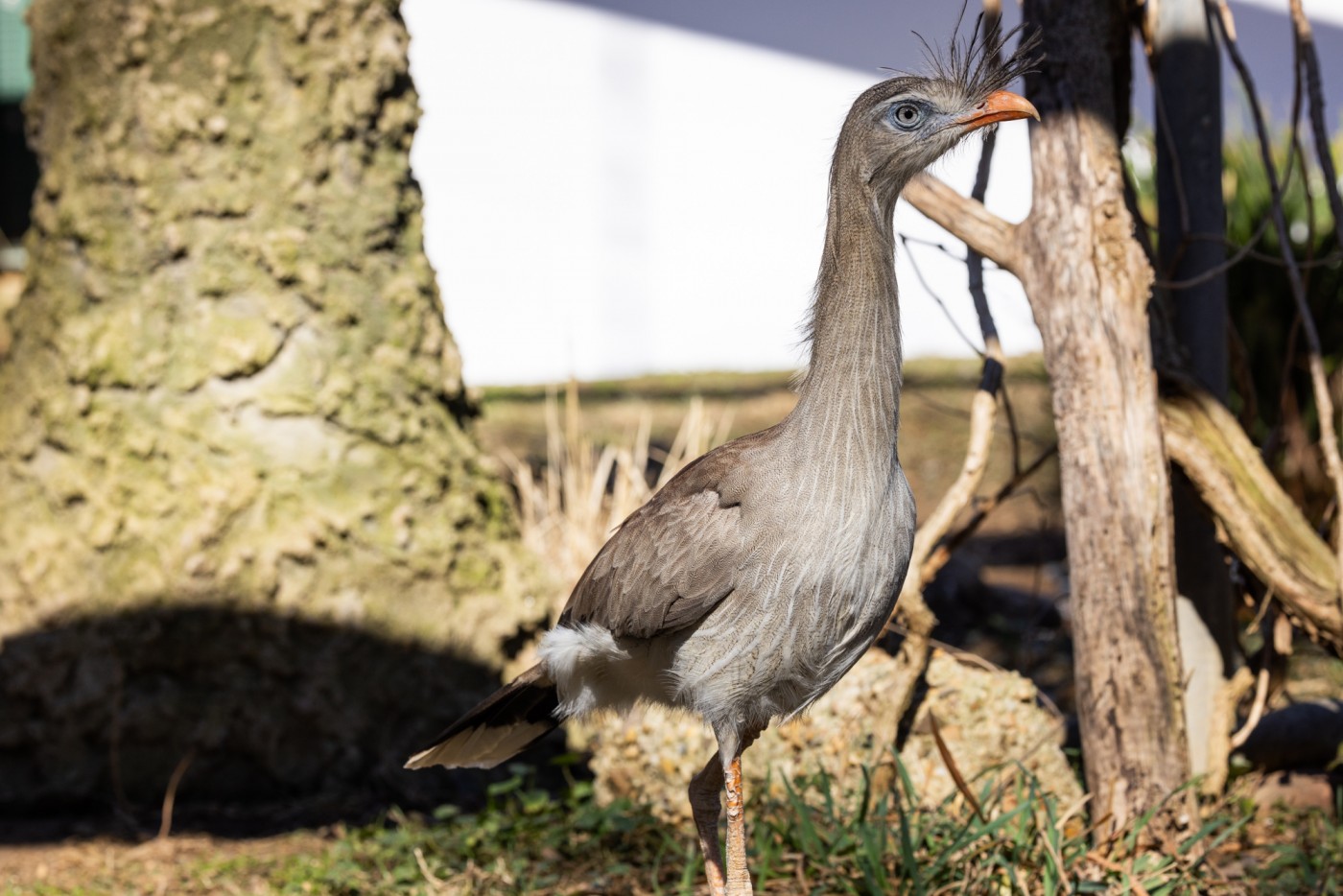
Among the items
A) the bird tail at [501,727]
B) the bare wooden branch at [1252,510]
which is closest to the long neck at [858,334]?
the bird tail at [501,727]

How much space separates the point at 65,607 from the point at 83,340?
0.86m

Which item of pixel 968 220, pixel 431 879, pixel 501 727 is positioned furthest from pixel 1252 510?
pixel 431 879

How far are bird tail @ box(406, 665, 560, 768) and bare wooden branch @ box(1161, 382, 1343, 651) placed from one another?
170 cm

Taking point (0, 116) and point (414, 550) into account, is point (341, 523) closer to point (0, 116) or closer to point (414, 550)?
point (414, 550)

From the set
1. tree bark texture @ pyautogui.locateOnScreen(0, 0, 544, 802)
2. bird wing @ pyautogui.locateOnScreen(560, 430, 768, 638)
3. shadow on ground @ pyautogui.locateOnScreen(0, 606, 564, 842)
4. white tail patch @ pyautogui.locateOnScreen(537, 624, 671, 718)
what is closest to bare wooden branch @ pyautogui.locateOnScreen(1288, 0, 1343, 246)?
bird wing @ pyautogui.locateOnScreen(560, 430, 768, 638)

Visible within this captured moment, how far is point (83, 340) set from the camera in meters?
4.13

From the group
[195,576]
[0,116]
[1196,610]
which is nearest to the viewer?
[1196,610]

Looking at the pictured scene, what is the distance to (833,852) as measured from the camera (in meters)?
3.15

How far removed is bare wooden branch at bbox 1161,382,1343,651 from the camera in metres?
3.19

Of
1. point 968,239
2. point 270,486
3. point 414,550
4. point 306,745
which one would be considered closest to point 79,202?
point 270,486

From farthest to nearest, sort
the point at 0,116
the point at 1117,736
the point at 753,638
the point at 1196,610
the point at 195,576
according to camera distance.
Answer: the point at 0,116, the point at 195,576, the point at 1196,610, the point at 1117,736, the point at 753,638

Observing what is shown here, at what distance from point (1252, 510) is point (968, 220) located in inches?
40.9

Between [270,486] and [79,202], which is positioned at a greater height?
[79,202]

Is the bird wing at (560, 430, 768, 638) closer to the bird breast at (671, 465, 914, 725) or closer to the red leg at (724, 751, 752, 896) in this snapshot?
the bird breast at (671, 465, 914, 725)
